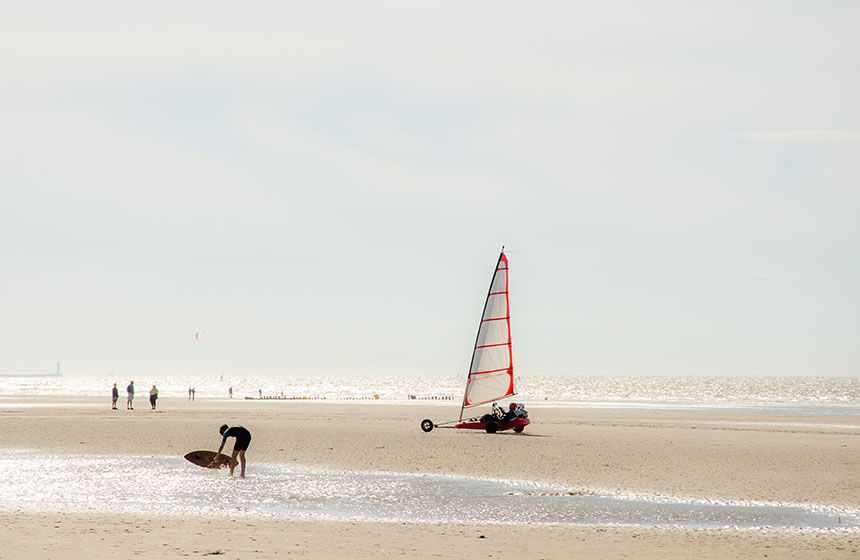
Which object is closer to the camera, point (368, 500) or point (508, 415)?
point (368, 500)

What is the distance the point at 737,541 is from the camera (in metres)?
13.2

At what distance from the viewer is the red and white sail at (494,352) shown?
38.1 meters

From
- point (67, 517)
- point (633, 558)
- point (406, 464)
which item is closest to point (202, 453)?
point (406, 464)

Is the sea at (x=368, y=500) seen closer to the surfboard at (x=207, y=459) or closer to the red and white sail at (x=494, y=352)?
the surfboard at (x=207, y=459)

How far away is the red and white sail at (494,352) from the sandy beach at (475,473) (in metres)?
2.84

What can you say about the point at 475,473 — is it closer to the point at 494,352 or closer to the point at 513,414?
the point at 513,414

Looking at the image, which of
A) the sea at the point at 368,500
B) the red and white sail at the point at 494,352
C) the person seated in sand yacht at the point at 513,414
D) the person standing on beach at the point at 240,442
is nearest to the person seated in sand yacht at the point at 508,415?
the person seated in sand yacht at the point at 513,414

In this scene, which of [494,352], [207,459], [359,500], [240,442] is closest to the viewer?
[359,500]

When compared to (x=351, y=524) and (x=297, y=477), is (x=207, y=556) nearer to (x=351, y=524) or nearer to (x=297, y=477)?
(x=351, y=524)

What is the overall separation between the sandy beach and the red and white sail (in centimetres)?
284

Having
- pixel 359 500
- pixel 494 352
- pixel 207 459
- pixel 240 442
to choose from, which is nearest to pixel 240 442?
pixel 240 442

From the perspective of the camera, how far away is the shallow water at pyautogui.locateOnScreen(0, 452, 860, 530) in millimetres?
15297

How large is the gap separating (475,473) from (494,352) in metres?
16.2

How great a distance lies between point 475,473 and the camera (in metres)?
22.2
